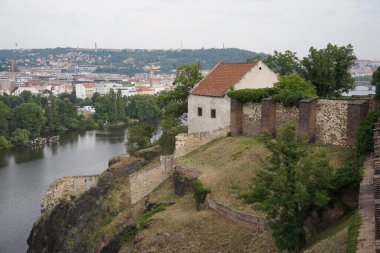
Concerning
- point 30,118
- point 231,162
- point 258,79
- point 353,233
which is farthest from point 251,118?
point 30,118

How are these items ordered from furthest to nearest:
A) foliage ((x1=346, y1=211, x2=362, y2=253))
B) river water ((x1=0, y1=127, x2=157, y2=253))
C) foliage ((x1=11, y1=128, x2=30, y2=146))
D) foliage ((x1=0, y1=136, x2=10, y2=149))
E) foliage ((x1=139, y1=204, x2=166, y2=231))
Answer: foliage ((x1=11, y1=128, x2=30, y2=146)), foliage ((x1=0, y1=136, x2=10, y2=149)), river water ((x1=0, y1=127, x2=157, y2=253)), foliage ((x1=139, y1=204, x2=166, y2=231)), foliage ((x1=346, y1=211, x2=362, y2=253))

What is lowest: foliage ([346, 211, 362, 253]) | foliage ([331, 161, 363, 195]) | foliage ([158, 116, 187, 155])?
foliage ([158, 116, 187, 155])

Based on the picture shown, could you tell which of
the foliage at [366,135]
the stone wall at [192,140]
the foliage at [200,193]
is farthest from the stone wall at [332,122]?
the stone wall at [192,140]

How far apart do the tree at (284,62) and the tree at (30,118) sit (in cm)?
6953

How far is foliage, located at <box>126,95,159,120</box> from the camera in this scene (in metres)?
127

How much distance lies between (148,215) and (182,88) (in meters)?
15.9

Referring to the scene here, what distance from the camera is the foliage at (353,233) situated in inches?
535

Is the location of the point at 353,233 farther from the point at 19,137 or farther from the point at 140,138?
the point at 19,137

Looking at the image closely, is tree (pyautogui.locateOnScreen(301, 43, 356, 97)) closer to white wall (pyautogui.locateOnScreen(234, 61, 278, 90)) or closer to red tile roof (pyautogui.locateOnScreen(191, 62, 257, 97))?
white wall (pyautogui.locateOnScreen(234, 61, 278, 90))

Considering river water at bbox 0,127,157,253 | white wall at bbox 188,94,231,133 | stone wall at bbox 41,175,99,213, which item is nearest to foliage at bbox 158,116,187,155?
white wall at bbox 188,94,231,133

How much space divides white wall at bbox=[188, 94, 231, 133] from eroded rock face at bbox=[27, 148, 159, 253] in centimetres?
449

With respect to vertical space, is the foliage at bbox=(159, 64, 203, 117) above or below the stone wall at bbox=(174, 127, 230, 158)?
above

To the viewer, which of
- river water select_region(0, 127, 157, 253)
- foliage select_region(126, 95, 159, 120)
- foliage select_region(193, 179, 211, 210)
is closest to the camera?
foliage select_region(193, 179, 211, 210)

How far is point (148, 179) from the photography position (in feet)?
104
